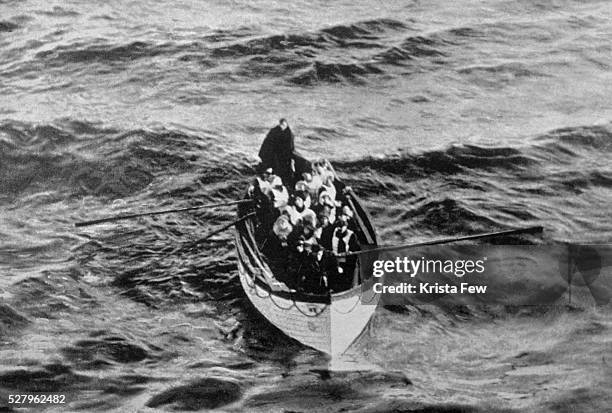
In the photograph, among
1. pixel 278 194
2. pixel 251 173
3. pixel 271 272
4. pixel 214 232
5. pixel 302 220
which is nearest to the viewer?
pixel 271 272

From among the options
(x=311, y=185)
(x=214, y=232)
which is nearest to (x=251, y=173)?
(x=214, y=232)

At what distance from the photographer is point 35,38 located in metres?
21.5

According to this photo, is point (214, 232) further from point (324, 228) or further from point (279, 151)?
point (324, 228)

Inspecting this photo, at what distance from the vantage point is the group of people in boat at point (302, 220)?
38.9 feet

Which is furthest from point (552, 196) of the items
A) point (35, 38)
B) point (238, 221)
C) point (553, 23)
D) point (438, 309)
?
point (35, 38)

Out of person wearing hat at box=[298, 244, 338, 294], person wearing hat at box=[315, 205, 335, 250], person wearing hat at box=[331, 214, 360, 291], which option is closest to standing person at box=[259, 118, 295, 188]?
person wearing hat at box=[315, 205, 335, 250]

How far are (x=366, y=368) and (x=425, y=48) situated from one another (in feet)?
36.5

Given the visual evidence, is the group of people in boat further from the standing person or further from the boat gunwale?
the boat gunwale

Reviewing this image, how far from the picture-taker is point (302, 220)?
1229 cm

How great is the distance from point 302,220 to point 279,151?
153 cm

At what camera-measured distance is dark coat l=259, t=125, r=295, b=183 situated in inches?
526

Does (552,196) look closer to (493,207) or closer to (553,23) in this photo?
(493,207)

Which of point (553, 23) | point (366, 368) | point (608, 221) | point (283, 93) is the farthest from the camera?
point (553, 23)

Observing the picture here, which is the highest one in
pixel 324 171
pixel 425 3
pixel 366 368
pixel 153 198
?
pixel 425 3
